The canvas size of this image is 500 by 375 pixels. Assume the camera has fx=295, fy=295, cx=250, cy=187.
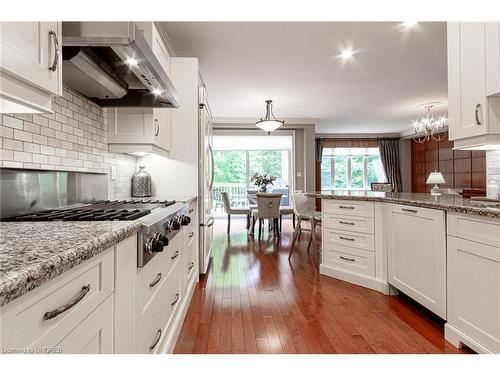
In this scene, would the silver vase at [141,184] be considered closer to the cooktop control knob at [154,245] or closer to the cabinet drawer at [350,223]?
the cooktop control knob at [154,245]

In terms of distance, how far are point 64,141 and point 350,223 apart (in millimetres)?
2436

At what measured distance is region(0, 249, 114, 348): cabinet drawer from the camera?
509 millimetres

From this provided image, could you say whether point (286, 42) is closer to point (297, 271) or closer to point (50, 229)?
point (297, 271)

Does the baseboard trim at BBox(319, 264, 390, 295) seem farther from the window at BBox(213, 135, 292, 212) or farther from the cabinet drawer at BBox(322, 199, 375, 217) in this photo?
the window at BBox(213, 135, 292, 212)

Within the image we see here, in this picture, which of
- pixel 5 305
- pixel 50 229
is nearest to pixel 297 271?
pixel 50 229

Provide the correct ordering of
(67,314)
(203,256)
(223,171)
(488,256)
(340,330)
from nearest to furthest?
1. (67,314)
2. (488,256)
3. (340,330)
4. (203,256)
5. (223,171)

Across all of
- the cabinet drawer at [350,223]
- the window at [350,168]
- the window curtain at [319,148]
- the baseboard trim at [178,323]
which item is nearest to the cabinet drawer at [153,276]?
the baseboard trim at [178,323]

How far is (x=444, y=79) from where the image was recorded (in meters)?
4.42

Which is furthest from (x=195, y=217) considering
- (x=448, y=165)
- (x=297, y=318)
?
(x=448, y=165)

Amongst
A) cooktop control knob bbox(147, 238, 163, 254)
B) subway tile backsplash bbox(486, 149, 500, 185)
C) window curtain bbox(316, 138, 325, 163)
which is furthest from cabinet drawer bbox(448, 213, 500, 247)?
window curtain bbox(316, 138, 325, 163)

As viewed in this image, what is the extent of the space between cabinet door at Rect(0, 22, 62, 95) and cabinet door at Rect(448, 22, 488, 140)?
2315 mm

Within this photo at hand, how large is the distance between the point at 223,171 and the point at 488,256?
24.7 feet

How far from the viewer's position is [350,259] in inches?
114

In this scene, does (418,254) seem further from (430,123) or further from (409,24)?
(430,123)
